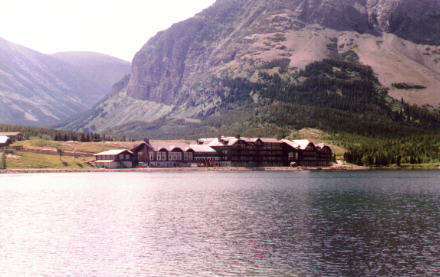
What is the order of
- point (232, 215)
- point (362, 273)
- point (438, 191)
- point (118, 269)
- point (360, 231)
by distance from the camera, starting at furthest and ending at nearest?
point (438, 191) → point (232, 215) → point (360, 231) → point (118, 269) → point (362, 273)

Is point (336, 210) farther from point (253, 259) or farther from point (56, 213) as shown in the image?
point (56, 213)

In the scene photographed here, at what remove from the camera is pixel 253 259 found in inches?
2368

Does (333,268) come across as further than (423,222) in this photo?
No

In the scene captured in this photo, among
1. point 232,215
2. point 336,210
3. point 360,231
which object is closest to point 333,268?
point 360,231

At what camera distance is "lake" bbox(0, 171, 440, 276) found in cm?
5722

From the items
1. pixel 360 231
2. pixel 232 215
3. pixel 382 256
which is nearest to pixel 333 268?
pixel 382 256

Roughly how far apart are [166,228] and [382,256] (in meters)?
34.6

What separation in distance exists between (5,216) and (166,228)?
3550 cm

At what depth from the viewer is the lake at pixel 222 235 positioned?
57.2 meters

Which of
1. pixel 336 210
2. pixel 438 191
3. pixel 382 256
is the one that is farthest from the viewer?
pixel 438 191

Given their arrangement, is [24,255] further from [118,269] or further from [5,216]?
[5,216]

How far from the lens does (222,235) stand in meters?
74.9

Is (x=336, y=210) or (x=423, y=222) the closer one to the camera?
(x=423, y=222)

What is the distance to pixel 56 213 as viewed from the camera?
101625mm
